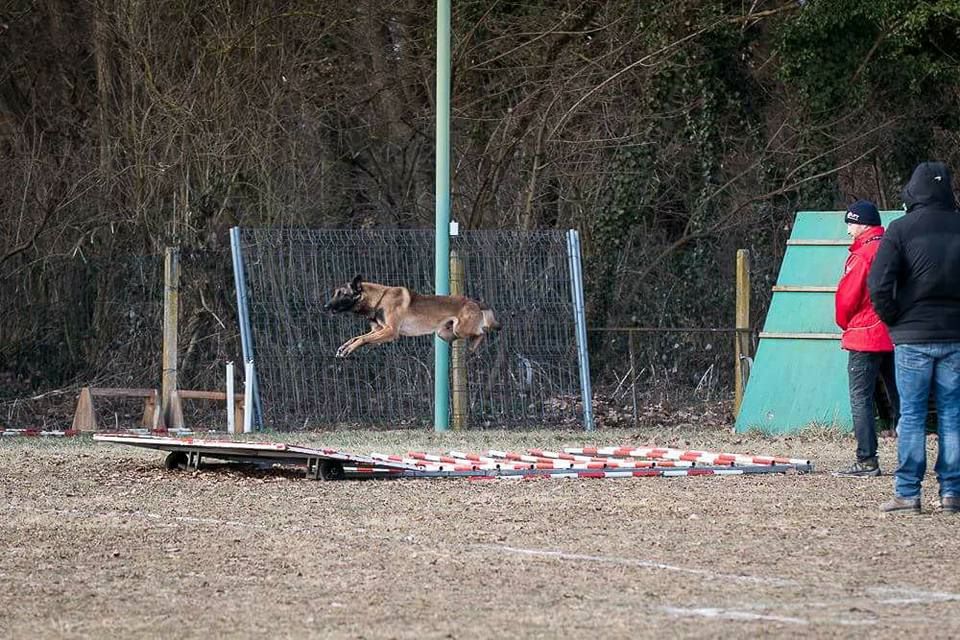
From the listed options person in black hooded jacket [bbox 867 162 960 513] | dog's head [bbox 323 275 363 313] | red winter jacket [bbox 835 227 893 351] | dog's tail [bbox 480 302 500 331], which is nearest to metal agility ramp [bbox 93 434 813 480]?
red winter jacket [bbox 835 227 893 351]

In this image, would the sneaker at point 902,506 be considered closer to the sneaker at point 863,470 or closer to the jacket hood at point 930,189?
the jacket hood at point 930,189

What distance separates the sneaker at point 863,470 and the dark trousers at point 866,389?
45 millimetres

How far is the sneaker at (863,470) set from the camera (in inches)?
480

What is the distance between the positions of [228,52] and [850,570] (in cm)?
1595

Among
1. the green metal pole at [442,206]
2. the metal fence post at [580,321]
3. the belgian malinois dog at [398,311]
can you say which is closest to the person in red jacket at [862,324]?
the belgian malinois dog at [398,311]

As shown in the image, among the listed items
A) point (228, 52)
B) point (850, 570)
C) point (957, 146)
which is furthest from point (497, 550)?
point (957, 146)

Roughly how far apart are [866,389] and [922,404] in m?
2.40

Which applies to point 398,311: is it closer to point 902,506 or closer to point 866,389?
point 866,389

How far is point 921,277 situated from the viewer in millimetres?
9430

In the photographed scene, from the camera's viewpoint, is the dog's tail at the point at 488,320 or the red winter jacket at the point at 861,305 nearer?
the red winter jacket at the point at 861,305

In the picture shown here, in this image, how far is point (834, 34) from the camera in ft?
78.7

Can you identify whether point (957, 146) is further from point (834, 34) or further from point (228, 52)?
point (228, 52)

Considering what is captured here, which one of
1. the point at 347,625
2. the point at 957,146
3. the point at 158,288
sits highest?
the point at 957,146

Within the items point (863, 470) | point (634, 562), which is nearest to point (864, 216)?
point (863, 470)
